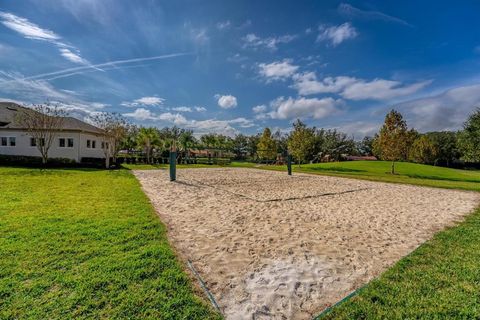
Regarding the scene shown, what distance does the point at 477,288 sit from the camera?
2.84 meters

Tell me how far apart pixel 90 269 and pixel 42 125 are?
77.3 feet

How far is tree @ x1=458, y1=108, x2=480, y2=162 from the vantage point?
2497 cm

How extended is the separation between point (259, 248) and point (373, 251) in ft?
6.38

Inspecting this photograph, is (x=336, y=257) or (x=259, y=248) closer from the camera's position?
(x=336, y=257)

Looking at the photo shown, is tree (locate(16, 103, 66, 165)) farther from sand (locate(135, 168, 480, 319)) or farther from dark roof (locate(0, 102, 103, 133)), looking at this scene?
sand (locate(135, 168, 480, 319))

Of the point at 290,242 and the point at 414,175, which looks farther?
the point at 414,175

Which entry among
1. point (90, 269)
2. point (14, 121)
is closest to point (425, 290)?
point (90, 269)

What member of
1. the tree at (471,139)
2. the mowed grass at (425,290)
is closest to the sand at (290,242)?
the mowed grass at (425,290)

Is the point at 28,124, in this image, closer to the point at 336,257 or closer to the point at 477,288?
the point at 336,257

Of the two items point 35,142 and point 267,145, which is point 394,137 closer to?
point 267,145

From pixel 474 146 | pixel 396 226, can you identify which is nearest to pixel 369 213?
pixel 396 226

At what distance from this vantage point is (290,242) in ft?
14.3

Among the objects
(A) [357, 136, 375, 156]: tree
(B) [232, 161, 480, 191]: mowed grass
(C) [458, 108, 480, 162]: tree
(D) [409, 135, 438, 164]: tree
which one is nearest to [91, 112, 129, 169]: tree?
(B) [232, 161, 480, 191]: mowed grass

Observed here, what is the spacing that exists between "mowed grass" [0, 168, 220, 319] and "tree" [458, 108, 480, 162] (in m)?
33.5
